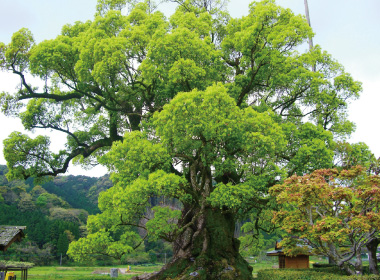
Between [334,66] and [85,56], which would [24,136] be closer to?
[85,56]

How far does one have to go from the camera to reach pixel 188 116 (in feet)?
34.3

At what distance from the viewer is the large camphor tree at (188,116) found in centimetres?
1089

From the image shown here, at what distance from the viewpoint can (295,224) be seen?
33.8 ft

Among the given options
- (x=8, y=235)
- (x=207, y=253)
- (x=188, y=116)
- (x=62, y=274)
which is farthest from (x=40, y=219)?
(x=188, y=116)

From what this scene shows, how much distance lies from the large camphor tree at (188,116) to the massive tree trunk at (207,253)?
5 cm

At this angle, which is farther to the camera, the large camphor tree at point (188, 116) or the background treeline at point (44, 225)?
the background treeline at point (44, 225)

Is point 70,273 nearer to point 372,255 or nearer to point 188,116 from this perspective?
point 188,116

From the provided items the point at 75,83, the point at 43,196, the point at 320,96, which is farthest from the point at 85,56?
the point at 43,196

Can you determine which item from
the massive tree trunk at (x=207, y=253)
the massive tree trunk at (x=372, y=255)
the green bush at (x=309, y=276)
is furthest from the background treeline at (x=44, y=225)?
the massive tree trunk at (x=372, y=255)

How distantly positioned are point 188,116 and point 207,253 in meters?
5.30

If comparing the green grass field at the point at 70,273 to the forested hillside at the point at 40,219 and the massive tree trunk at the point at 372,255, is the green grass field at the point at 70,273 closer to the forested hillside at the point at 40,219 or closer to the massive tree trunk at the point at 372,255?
the forested hillside at the point at 40,219

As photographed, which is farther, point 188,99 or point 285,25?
point 285,25

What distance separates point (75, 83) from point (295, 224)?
35.8 feet

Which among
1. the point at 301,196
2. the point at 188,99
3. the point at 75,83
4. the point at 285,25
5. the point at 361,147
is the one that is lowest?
the point at 301,196
